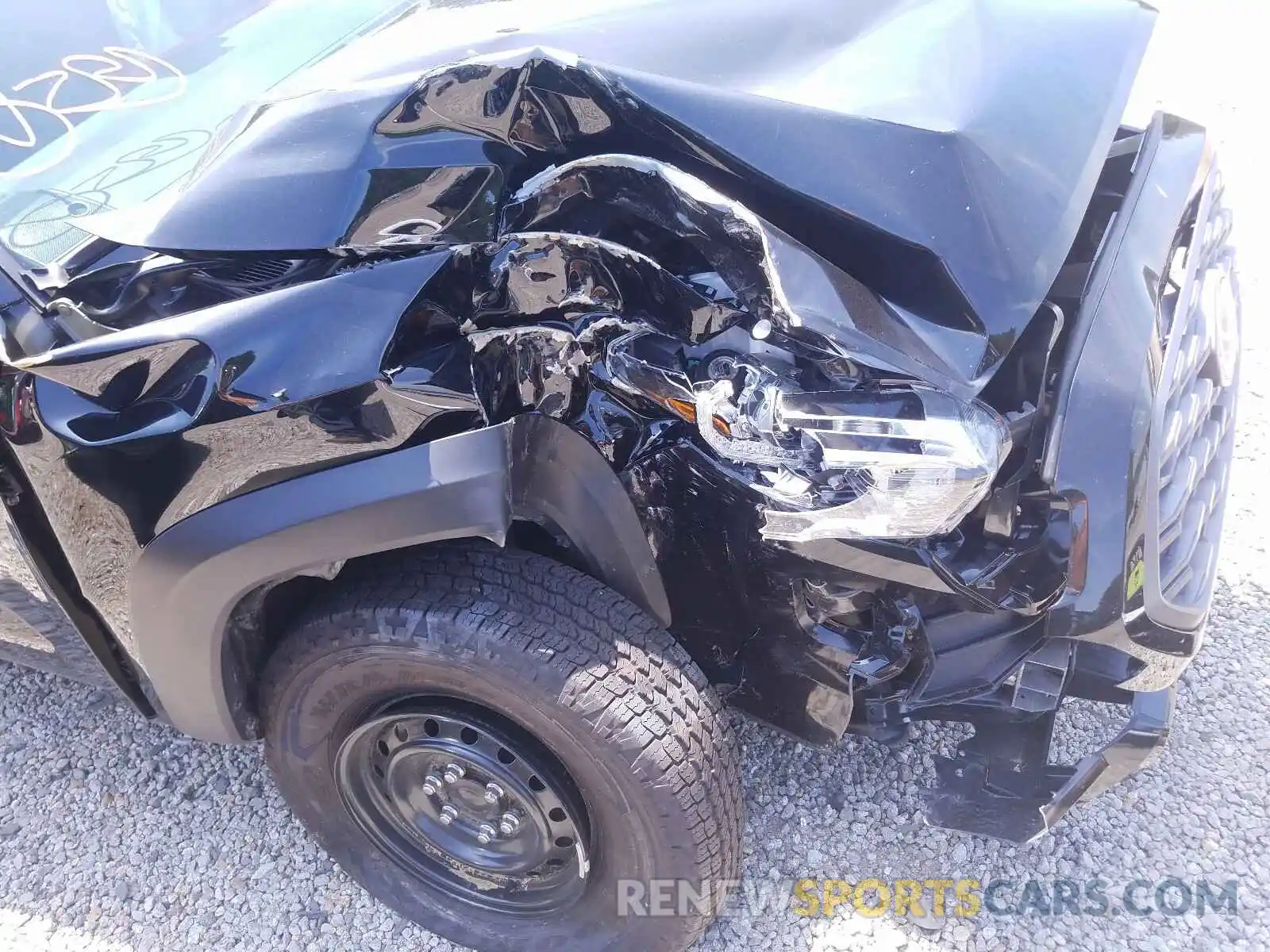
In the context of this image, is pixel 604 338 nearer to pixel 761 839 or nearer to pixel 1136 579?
pixel 1136 579

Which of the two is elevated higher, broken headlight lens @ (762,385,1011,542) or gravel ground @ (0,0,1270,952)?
broken headlight lens @ (762,385,1011,542)

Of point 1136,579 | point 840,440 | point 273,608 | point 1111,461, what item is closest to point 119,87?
point 273,608

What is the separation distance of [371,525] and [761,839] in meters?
1.31

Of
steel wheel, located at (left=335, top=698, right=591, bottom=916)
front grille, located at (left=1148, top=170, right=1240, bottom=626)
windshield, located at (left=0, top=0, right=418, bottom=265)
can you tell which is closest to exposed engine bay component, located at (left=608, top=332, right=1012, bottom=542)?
front grille, located at (left=1148, top=170, right=1240, bottom=626)

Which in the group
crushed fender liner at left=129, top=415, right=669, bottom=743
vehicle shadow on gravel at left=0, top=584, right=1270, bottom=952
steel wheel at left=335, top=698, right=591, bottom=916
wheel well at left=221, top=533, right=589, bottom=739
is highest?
crushed fender liner at left=129, top=415, right=669, bottom=743

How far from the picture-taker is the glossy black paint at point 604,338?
1.46 metres

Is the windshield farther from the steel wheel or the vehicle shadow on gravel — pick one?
the vehicle shadow on gravel

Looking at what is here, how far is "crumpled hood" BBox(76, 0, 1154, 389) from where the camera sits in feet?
4.85

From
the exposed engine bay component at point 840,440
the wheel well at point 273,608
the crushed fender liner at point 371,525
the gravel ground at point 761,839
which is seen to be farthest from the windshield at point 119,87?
the gravel ground at point 761,839

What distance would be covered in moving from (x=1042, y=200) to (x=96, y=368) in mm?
1570

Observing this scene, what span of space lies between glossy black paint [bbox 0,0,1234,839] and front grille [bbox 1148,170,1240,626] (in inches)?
3.6

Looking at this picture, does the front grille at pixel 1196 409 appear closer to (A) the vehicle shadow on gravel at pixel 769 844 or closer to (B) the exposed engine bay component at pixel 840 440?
(B) the exposed engine bay component at pixel 840 440

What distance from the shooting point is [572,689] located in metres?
1.64

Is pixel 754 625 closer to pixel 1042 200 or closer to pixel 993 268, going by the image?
pixel 993 268
